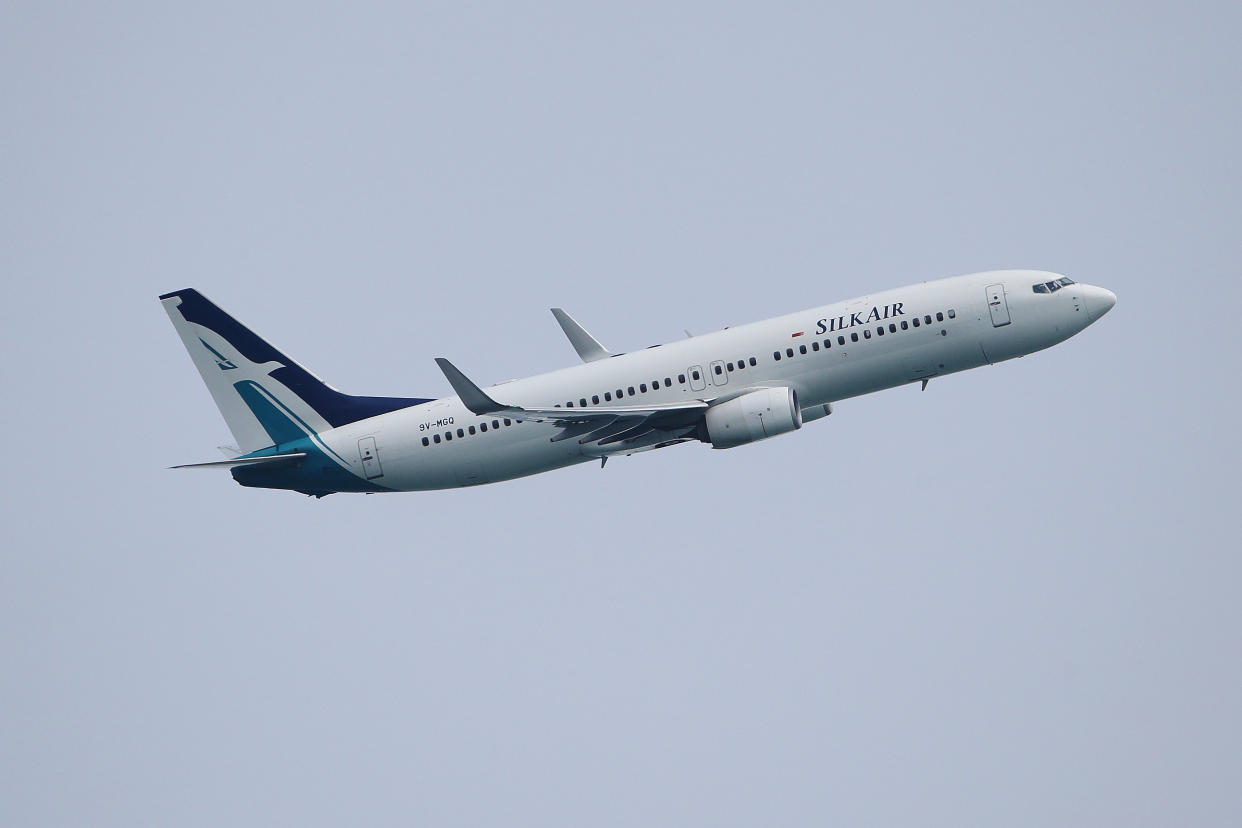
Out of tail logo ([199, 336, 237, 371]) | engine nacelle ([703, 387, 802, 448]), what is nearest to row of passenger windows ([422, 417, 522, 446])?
engine nacelle ([703, 387, 802, 448])

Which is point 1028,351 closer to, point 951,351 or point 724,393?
point 951,351

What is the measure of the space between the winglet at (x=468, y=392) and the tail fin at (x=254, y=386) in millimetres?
10414

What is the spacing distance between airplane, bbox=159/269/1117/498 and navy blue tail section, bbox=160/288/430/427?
4.1 inches

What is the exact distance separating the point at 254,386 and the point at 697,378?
77.9 feet

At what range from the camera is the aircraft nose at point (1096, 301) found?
66062 mm

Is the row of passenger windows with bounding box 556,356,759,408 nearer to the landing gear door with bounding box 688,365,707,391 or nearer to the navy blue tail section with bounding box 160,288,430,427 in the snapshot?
the landing gear door with bounding box 688,365,707,391

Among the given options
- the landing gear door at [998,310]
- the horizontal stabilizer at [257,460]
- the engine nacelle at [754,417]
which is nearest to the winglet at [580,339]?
the engine nacelle at [754,417]

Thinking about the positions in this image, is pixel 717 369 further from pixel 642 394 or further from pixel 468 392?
pixel 468 392

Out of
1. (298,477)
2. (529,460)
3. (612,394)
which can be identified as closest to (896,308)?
(612,394)

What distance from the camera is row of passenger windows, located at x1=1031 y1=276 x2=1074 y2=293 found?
6594 cm

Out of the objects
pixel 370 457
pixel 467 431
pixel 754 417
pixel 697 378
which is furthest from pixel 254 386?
pixel 754 417

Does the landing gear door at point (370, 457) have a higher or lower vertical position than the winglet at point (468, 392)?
lower

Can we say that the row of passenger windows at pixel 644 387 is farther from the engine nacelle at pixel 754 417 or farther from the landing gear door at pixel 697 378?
the engine nacelle at pixel 754 417

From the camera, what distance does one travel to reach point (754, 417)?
64.2 meters
